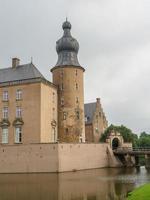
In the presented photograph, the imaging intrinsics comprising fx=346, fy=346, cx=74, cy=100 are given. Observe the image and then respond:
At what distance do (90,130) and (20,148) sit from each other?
2292cm

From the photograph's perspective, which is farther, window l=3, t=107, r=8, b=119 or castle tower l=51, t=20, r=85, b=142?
castle tower l=51, t=20, r=85, b=142

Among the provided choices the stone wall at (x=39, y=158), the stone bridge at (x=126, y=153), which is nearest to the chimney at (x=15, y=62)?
the stone wall at (x=39, y=158)

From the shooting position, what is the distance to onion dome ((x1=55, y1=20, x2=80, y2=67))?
45.7 m

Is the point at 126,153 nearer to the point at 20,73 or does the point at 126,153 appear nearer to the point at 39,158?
the point at 39,158

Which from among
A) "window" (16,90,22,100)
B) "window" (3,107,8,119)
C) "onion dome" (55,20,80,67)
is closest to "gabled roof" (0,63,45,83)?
"window" (16,90,22,100)

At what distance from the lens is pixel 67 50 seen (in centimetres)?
4628

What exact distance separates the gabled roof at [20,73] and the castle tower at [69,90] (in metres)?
3.16

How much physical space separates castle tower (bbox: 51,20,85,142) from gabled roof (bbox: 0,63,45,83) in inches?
124

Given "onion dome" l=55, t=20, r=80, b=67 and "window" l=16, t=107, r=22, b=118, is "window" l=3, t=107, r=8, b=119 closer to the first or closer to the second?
"window" l=16, t=107, r=22, b=118

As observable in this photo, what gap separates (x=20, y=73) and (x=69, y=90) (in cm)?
661

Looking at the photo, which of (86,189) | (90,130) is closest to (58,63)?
(90,130)

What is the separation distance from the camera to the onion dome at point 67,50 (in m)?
45.7

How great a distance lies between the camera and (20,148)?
38125 mm

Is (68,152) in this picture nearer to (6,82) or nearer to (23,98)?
(23,98)
